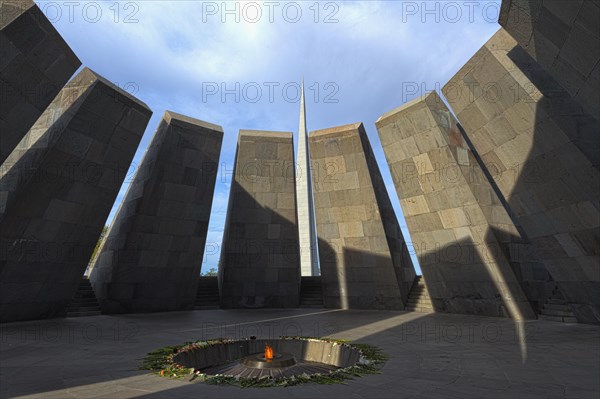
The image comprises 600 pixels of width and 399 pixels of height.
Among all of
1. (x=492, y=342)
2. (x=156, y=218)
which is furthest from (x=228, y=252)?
(x=492, y=342)

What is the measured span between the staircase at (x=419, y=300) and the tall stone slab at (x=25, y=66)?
17.9 meters

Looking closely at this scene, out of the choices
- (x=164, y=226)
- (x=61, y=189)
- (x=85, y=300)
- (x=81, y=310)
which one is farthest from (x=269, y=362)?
(x=85, y=300)

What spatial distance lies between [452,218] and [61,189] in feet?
53.6

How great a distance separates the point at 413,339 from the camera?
35.7 feet

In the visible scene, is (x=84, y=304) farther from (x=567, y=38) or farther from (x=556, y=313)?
(x=556, y=313)

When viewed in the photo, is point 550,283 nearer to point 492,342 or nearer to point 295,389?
point 492,342

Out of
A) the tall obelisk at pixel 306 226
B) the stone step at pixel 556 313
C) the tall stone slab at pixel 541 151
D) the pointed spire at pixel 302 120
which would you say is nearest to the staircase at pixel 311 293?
the stone step at pixel 556 313

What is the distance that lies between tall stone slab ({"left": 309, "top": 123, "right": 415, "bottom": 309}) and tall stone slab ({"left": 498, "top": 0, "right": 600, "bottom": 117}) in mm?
12555

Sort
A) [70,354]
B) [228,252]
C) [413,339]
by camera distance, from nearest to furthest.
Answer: [70,354] < [413,339] < [228,252]

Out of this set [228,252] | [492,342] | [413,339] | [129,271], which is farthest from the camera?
[228,252]

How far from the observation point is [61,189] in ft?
46.0

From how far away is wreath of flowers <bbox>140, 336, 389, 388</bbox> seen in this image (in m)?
6.56

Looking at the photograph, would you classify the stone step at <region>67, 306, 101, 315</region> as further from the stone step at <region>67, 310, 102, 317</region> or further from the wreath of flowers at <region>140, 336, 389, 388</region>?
the wreath of flowers at <region>140, 336, 389, 388</region>

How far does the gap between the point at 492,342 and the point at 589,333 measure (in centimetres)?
373
